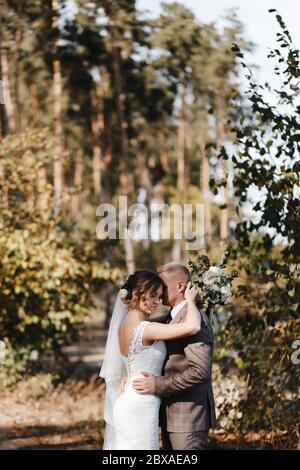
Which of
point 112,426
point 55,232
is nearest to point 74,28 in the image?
point 55,232

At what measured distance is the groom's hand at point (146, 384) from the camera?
598 centimetres

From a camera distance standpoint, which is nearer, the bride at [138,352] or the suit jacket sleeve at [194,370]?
the suit jacket sleeve at [194,370]

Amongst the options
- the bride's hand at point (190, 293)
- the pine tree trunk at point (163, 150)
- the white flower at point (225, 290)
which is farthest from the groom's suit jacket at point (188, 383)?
the pine tree trunk at point (163, 150)

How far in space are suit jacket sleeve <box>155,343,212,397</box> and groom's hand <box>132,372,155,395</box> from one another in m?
0.18

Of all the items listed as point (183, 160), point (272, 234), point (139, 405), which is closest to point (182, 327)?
point (139, 405)

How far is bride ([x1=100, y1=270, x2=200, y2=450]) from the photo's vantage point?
5.89 m

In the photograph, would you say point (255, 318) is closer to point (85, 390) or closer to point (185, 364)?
point (185, 364)

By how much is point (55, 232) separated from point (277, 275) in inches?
248

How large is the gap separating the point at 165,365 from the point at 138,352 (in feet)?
0.66

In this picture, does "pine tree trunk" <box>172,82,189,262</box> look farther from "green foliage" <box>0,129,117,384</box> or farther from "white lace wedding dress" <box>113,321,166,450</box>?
"white lace wedding dress" <box>113,321,166,450</box>

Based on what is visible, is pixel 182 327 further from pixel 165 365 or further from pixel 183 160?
pixel 183 160

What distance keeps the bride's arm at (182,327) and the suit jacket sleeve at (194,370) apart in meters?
0.12

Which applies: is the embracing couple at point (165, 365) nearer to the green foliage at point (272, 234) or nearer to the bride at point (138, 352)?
the bride at point (138, 352)

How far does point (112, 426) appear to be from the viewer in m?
6.34
